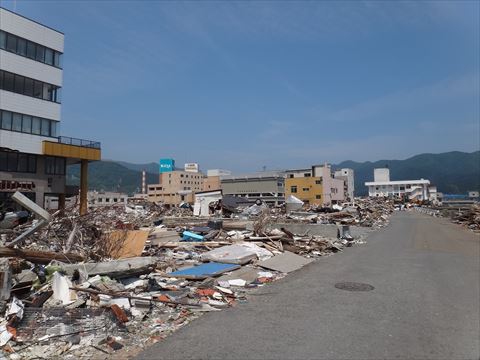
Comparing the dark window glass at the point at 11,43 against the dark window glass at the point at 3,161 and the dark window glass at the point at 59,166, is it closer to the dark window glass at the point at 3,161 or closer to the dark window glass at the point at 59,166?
the dark window glass at the point at 3,161

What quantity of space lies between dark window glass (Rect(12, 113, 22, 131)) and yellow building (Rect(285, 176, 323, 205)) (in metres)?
88.8

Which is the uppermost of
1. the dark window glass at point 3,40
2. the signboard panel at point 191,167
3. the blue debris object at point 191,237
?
the signboard panel at point 191,167

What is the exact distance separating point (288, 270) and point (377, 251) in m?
6.67

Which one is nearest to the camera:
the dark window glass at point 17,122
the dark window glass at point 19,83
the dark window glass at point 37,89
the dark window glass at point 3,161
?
the dark window glass at point 3,161

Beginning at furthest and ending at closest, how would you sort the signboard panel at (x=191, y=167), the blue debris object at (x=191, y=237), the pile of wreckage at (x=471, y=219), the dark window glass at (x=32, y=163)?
1. the signboard panel at (x=191, y=167)
2. the dark window glass at (x=32, y=163)
3. the pile of wreckage at (x=471, y=219)
4. the blue debris object at (x=191, y=237)

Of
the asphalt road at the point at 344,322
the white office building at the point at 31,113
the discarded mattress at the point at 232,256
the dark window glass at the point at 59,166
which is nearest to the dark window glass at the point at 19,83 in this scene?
the white office building at the point at 31,113

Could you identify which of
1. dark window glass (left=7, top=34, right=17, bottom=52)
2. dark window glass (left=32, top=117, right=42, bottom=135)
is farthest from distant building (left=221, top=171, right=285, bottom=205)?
dark window glass (left=7, top=34, right=17, bottom=52)

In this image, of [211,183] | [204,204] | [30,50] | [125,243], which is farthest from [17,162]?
[211,183]

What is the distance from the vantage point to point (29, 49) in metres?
37.9

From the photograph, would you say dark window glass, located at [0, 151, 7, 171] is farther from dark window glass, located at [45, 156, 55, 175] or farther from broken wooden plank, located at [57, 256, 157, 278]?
broken wooden plank, located at [57, 256, 157, 278]

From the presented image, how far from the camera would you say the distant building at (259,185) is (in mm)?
136875

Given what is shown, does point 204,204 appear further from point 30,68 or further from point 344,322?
point 344,322

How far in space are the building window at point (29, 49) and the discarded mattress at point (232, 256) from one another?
110 feet

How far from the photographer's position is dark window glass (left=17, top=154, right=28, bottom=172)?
3622 cm
